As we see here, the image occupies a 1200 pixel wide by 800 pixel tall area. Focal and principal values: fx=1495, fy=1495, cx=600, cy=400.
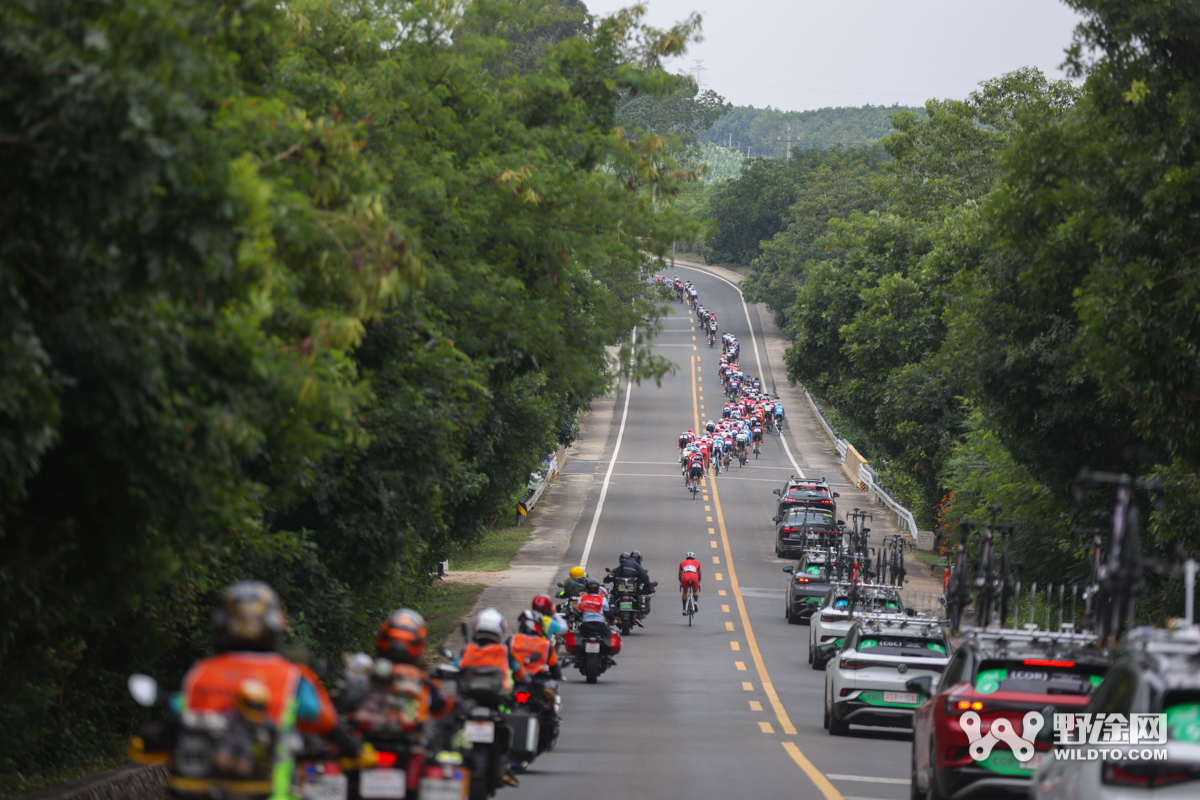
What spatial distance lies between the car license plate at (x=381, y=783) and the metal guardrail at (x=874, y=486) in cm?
4286

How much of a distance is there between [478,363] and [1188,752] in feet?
48.8

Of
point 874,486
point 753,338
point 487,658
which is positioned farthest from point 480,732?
point 753,338

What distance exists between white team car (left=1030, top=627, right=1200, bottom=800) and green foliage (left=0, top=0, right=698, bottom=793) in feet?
16.7

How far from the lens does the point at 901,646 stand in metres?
19.2

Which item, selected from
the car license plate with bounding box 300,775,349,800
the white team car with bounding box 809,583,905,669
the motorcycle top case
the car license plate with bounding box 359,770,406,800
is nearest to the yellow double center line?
the white team car with bounding box 809,583,905,669

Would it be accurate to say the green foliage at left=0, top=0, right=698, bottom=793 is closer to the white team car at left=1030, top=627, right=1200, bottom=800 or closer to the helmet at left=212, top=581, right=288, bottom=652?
the helmet at left=212, top=581, right=288, bottom=652

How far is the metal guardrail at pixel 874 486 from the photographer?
173 ft

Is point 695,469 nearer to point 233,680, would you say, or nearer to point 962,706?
point 962,706

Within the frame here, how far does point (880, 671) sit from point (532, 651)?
5374 mm

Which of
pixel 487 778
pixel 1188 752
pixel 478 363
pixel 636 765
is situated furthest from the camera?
pixel 478 363

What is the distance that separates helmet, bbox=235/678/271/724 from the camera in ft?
20.6

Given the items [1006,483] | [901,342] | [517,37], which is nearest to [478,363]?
[1006,483]

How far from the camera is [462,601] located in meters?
34.6

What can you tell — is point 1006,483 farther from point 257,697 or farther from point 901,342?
point 257,697
